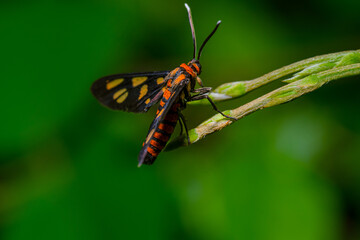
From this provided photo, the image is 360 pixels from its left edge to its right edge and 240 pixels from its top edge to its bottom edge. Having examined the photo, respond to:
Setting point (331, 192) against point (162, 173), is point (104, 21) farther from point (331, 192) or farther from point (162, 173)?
point (331, 192)

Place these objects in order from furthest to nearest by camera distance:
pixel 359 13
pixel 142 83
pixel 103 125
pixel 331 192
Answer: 1. pixel 103 125
2. pixel 359 13
3. pixel 331 192
4. pixel 142 83

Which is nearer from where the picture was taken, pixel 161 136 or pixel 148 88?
pixel 161 136

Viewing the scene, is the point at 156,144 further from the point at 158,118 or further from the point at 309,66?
the point at 309,66

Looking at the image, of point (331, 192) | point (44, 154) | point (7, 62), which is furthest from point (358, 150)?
point (7, 62)

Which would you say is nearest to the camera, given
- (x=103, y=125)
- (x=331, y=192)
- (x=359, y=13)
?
(x=331, y=192)

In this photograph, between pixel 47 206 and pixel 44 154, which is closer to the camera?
pixel 47 206

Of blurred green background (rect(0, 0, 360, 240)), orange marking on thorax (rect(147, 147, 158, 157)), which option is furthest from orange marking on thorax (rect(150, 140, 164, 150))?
blurred green background (rect(0, 0, 360, 240))

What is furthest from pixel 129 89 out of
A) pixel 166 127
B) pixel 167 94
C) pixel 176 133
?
pixel 176 133
